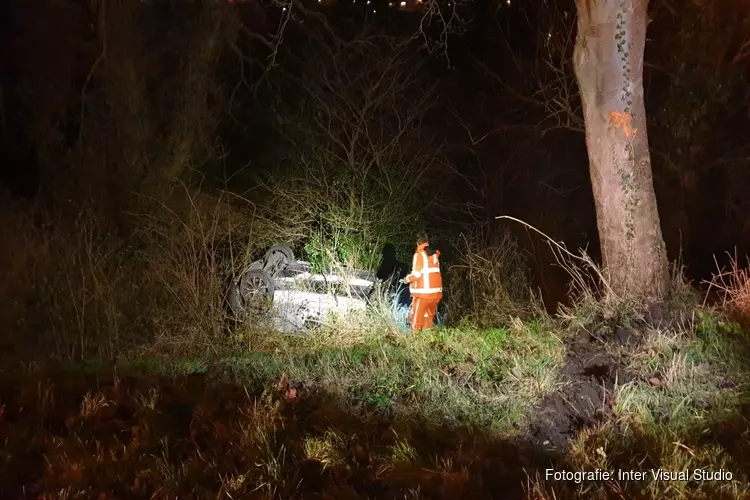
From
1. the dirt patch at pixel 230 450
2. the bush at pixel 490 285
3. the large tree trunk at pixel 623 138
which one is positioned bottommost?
the dirt patch at pixel 230 450

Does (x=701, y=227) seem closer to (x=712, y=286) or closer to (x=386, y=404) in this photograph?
(x=712, y=286)

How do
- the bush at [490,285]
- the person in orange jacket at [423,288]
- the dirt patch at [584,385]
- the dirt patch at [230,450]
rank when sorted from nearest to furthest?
1. the dirt patch at [230,450]
2. the dirt patch at [584,385]
3. the person in orange jacket at [423,288]
4. the bush at [490,285]

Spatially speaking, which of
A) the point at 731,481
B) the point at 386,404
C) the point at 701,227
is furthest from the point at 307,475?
the point at 701,227

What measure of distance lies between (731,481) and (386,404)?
2.73m

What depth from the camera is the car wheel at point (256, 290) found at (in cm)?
929

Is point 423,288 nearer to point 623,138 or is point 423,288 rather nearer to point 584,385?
point 623,138

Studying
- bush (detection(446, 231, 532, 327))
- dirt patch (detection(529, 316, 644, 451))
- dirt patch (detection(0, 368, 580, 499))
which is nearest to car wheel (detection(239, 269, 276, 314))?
bush (detection(446, 231, 532, 327))

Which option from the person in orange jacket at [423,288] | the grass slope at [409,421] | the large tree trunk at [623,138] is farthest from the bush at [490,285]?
the grass slope at [409,421]

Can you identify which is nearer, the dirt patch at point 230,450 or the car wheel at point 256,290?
the dirt patch at point 230,450

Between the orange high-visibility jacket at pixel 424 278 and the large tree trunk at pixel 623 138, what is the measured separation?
11.3 ft

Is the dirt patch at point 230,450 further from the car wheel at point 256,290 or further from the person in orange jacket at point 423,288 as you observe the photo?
the person in orange jacket at point 423,288

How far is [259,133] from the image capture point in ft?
51.9

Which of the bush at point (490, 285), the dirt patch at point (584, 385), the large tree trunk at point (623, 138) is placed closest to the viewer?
the dirt patch at point (584, 385)

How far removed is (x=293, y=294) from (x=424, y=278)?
193 cm
